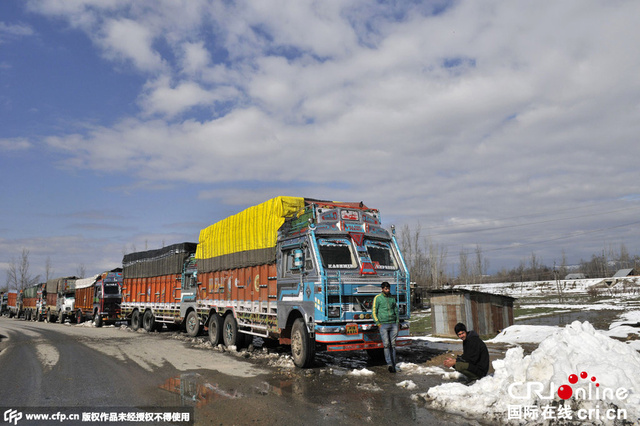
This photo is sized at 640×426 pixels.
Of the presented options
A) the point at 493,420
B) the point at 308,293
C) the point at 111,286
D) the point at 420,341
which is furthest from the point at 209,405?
the point at 111,286

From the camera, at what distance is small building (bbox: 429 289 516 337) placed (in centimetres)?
1716

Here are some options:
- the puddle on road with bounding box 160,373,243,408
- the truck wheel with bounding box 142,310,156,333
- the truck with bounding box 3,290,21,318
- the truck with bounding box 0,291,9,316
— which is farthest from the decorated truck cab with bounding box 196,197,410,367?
the truck with bounding box 0,291,9,316

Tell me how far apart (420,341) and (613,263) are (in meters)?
123

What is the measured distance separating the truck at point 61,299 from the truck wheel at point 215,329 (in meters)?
22.8

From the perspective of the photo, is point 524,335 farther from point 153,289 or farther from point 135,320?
point 135,320

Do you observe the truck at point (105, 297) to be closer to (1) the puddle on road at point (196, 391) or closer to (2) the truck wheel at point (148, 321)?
(2) the truck wheel at point (148, 321)

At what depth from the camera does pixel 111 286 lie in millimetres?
26875

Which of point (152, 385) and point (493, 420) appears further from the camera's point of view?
point (152, 385)

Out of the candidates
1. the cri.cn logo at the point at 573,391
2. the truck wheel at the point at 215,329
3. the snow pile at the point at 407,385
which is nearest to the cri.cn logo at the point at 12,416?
the snow pile at the point at 407,385

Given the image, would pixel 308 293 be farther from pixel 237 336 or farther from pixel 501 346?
pixel 501 346

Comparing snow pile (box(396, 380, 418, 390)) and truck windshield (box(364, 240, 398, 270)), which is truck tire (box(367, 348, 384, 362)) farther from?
snow pile (box(396, 380, 418, 390))

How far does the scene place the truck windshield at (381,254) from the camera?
10281mm

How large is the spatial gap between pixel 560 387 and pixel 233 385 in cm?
551

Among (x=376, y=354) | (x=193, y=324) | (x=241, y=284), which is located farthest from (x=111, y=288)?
(x=376, y=354)
